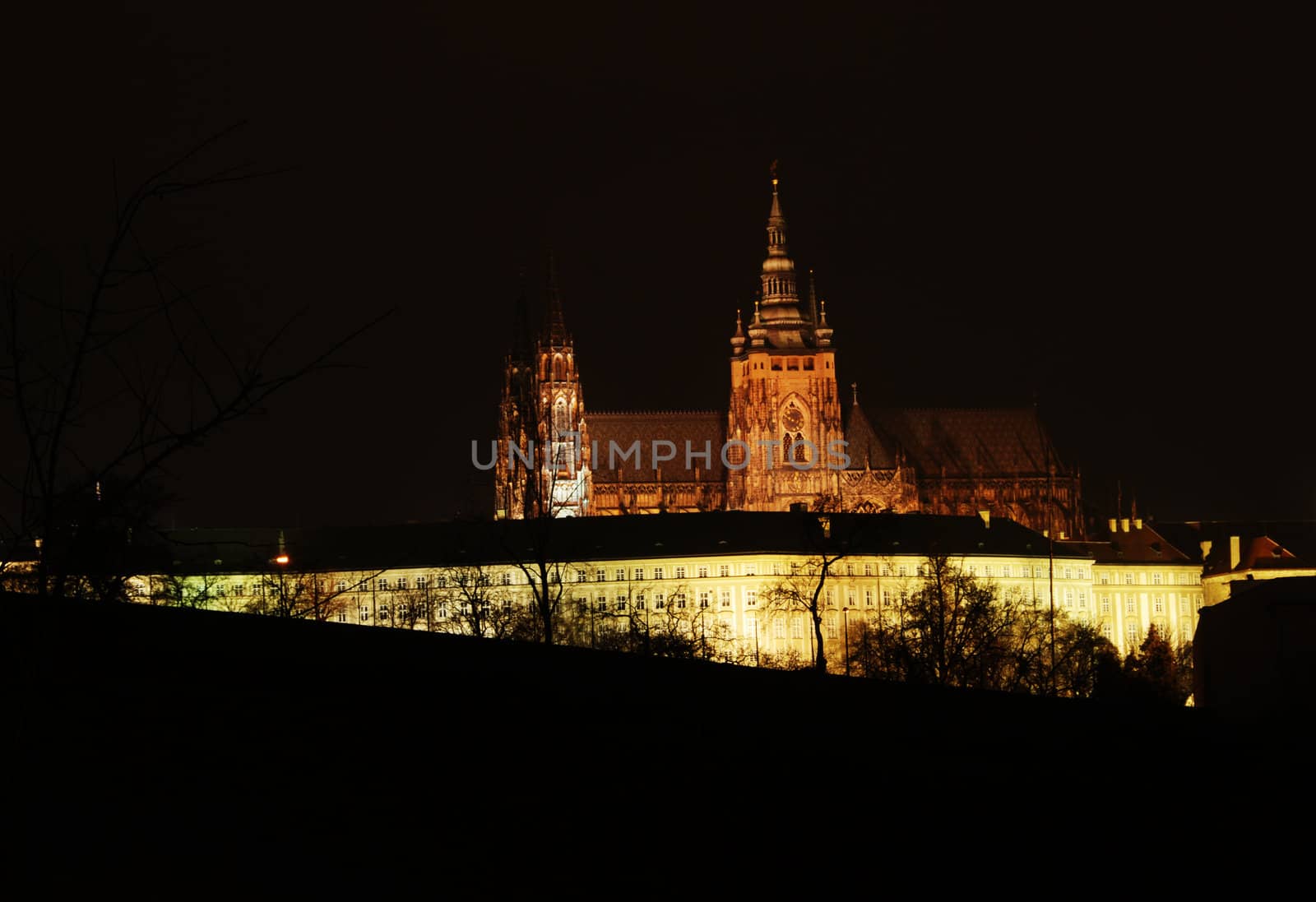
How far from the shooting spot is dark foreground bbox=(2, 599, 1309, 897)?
754 inches

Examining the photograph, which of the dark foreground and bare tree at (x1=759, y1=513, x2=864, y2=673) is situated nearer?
the dark foreground

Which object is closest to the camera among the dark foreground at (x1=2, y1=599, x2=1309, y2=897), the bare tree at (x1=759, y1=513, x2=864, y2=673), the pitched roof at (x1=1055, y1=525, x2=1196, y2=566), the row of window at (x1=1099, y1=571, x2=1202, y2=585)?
the dark foreground at (x1=2, y1=599, x2=1309, y2=897)

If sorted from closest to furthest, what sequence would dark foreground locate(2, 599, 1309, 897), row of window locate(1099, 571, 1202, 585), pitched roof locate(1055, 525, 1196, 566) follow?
dark foreground locate(2, 599, 1309, 897)
row of window locate(1099, 571, 1202, 585)
pitched roof locate(1055, 525, 1196, 566)

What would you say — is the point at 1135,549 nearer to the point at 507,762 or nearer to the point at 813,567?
the point at 813,567

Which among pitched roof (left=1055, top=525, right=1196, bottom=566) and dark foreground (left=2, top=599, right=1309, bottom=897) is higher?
pitched roof (left=1055, top=525, right=1196, bottom=566)

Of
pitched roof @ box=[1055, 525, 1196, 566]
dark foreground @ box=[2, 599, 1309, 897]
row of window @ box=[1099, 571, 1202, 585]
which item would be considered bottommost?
dark foreground @ box=[2, 599, 1309, 897]

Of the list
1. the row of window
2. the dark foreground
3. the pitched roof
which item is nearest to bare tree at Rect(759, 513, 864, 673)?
the row of window

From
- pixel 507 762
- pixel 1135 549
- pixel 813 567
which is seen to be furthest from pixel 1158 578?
pixel 507 762

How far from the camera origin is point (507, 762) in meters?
22.4

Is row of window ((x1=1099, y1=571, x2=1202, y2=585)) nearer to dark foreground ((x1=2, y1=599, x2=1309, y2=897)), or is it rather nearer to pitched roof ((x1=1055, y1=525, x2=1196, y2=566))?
pitched roof ((x1=1055, y1=525, x2=1196, y2=566))

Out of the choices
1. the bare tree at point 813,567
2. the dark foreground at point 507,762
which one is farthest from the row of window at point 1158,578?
the dark foreground at point 507,762

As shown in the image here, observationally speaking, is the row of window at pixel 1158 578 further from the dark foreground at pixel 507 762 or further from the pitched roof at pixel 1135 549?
the dark foreground at pixel 507 762

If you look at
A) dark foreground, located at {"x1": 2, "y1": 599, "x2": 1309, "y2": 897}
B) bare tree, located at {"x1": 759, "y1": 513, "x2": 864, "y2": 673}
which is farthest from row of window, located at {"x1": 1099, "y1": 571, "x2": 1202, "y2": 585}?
dark foreground, located at {"x1": 2, "y1": 599, "x2": 1309, "y2": 897}

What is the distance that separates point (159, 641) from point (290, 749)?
4.68m
